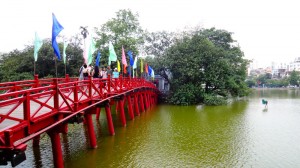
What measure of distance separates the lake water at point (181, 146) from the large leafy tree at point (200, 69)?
45.4 ft

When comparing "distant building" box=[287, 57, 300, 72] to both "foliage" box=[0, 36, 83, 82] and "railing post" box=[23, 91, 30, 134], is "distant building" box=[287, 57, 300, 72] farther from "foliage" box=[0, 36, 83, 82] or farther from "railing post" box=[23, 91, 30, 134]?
"railing post" box=[23, 91, 30, 134]

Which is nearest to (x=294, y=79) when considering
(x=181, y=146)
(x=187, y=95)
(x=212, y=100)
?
(x=212, y=100)

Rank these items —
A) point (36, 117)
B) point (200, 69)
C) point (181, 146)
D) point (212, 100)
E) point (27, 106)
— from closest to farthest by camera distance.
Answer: point (27, 106), point (36, 117), point (181, 146), point (212, 100), point (200, 69)

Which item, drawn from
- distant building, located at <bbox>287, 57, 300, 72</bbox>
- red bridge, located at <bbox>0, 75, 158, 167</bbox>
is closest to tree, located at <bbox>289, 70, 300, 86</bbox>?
distant building, located at <bbox>287, 57, 300, 72</bbox>

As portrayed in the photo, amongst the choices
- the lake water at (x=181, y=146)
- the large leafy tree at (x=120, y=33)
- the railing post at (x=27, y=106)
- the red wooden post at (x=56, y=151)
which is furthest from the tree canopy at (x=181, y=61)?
the railing post at (x=27, y=106)

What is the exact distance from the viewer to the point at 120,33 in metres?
35.1

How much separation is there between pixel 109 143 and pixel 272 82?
11098 cm

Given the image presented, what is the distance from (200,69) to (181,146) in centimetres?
2254

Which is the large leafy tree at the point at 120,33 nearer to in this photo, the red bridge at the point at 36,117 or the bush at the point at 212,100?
the bush at the point at 212,100

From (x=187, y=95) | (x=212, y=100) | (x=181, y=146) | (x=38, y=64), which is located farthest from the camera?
(x=38, y=64)

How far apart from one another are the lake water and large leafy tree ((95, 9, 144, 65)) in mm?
15243

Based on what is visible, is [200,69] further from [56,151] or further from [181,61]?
[56,151]

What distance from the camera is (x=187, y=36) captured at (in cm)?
3856

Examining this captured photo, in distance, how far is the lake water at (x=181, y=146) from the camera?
11.8 metres
